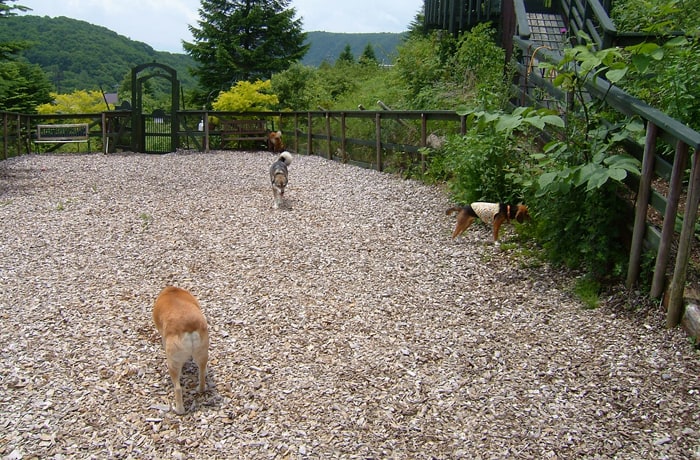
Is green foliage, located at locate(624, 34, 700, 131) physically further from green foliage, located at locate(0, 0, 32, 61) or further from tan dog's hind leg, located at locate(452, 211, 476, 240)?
green foliage, located at locate(0, 0, 32, 61)

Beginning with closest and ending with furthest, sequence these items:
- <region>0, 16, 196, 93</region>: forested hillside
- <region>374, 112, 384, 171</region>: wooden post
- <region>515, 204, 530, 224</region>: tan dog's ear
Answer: <region>515, 204, 530, 224</region>: tan dog's ear
<region>374, 112, 384, 171</region>: wooden post
<region>0, 16, 196, 93</region>: forested hillside

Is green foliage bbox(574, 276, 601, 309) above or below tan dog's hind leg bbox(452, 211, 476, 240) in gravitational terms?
below

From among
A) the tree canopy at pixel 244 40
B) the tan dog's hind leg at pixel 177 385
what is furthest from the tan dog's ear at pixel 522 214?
the tree canopy at pixel 244 40

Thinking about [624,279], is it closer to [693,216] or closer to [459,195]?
[693,216]

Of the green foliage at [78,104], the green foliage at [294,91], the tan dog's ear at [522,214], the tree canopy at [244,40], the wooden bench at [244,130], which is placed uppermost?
the tree canopy at [244,40]

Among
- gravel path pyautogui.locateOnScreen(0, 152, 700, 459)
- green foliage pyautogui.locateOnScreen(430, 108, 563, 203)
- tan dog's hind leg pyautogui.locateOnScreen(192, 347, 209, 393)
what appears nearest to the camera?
gravel path pyautogui.locateOnScreen(0, 152, 700, 459)

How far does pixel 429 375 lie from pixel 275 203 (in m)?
5.57

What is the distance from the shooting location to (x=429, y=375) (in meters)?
3.65

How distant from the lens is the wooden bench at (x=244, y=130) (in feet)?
61.2

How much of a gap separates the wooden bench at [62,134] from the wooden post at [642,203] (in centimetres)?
1761

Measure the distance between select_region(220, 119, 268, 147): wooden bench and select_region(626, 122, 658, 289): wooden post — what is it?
15338mm

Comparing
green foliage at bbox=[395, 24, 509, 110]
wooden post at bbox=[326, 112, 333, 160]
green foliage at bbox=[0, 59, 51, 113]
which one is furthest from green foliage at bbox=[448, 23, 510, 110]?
green foliage at bbox=[0, 59, 51, 113]

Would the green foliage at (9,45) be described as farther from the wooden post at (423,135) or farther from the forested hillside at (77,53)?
the forested hillside at (77,53)

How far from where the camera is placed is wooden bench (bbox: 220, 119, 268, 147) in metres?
18.7
